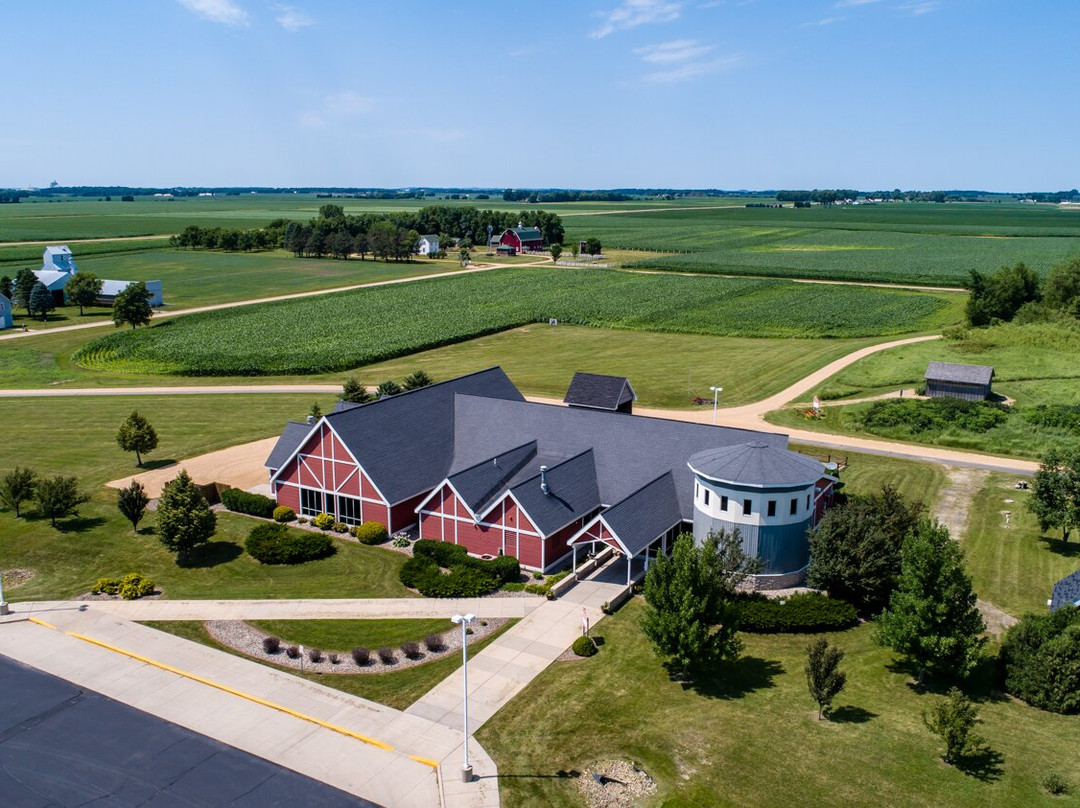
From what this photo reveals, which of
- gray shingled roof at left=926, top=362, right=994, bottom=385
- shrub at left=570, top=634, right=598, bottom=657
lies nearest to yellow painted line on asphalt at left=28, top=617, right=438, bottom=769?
shrub at left=570, top=634, right=598, bottom=657

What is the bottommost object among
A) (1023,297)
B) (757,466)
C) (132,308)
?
(757,466)

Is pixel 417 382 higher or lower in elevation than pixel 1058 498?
higher

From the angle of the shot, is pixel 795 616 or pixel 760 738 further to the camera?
pixel 795 616

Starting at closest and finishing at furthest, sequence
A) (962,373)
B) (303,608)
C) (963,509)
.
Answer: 1. (303,608)
2. (963,509)
3. (962,373)

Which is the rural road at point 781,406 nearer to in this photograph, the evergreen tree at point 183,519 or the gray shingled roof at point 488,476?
the gray shingled roof at point 488,476

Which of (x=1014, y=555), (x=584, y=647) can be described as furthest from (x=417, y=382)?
(x=1014, y=555)

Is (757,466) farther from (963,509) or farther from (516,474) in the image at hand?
(963,509)
